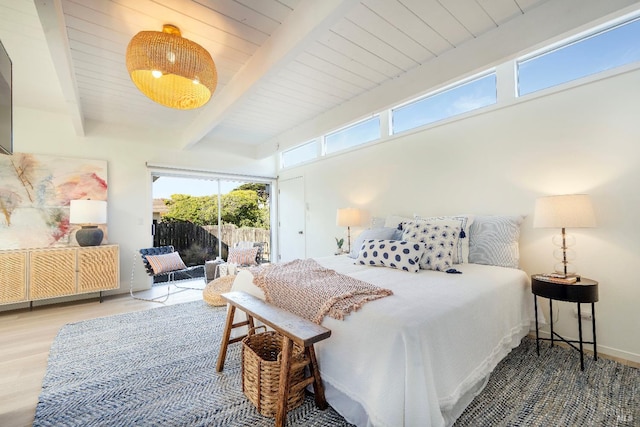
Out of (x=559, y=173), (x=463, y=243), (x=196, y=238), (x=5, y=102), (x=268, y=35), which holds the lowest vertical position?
(x=196, y=238)

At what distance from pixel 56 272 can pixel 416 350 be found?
14.6ft

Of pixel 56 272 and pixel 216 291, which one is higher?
pixel 56 272

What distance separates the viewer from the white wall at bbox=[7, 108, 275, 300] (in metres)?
3.81

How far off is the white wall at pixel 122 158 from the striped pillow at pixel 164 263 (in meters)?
0.68

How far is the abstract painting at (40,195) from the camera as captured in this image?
353 centimetres

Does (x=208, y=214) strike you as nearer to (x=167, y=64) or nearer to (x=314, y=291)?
(x=167, y=64)

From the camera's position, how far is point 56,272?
3512 millimetres

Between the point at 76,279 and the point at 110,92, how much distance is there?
8.01 feet

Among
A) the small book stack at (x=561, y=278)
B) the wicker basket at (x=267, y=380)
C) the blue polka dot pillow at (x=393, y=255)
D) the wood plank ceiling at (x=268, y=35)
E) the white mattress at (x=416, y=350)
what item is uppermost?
the wood plank ceiling at (x=268, y=35)

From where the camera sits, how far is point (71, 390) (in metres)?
1.82

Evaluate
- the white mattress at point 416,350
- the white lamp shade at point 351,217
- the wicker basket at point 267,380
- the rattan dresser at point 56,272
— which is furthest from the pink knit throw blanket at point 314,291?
the rattan dresser at point 56,272

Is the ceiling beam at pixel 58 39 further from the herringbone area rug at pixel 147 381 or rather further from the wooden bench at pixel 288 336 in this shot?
the herringbone area rug at pixel 147 381

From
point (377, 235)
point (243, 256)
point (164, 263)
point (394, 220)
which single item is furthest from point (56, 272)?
point (394, 220)

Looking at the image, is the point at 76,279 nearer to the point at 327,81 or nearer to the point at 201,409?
the point at 201,409
